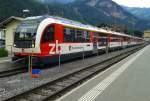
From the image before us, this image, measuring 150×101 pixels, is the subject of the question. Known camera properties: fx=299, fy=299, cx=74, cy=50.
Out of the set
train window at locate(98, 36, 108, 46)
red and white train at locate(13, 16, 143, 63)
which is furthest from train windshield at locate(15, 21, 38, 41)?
train window at locate(98, 36, 108, 46)

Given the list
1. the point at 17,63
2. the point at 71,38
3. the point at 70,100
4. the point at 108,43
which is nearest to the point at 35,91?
the point at 70,100

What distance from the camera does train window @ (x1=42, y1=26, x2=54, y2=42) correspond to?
17.8 metres

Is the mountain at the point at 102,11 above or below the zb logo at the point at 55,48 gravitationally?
above

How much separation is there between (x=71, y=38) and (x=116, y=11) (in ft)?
596

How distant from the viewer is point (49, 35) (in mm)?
18188

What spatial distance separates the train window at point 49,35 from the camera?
58.4ft

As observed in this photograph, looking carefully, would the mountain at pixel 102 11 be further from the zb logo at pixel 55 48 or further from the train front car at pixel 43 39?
the zb logo at pixel 55 48

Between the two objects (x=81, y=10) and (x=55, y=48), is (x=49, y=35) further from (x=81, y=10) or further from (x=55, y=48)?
(x=81, y=10)

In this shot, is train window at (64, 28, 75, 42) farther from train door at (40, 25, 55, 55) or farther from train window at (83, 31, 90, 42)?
train window at (83, 31, 90, 42)

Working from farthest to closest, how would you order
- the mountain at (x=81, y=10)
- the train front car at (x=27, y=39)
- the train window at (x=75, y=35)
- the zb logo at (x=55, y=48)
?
the mountain at (x=81, y=10)
the train window at (x=75, y=35)
the zb logo at (x=55, y=48)
the train front car at (x=27, y=39)

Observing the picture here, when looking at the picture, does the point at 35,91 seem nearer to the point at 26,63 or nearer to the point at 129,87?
the point at 129,87

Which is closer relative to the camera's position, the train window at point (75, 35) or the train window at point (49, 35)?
the train window at point (49, 35)

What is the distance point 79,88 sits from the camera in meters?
11.5

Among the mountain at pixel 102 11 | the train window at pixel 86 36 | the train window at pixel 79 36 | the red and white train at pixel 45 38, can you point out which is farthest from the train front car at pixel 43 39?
the mountain at pixel 102 11
